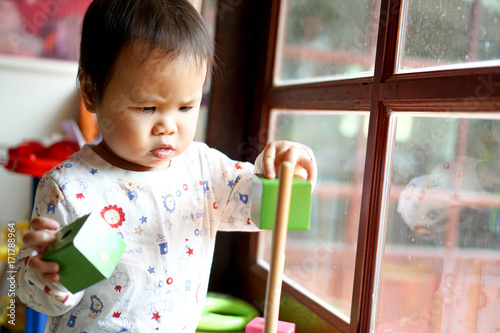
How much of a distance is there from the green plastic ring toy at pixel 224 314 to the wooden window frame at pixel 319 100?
3 cm

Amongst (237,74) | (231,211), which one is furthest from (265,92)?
(231,211)

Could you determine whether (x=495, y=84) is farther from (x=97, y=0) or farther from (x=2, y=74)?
(x=2, y=74)

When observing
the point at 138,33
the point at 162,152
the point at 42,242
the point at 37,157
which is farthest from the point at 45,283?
the point at 37,157

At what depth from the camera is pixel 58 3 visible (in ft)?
7.41

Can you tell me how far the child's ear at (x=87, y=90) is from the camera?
2.35 ft

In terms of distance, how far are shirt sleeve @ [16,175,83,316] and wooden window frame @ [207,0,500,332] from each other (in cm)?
37

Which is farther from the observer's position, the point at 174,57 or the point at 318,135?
the point at 318,135

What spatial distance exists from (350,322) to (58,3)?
2.03m

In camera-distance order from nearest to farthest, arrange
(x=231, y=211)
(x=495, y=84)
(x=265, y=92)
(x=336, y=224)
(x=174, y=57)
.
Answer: (x=495, y=84) → (x=174, y=57) → (x=231, y=211) → (x=336, y=224) → (x=265, y=92)

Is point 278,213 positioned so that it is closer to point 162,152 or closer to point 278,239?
point 278,239

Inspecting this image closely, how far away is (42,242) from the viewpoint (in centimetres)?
55

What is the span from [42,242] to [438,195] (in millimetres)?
441

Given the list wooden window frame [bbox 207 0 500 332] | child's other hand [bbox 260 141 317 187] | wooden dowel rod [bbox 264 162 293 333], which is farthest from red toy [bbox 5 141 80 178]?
wooden dowel rod [bbox 264 162 293 333]

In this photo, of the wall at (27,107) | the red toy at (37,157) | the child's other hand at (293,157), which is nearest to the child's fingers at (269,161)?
the child's other hand at (293,157)
